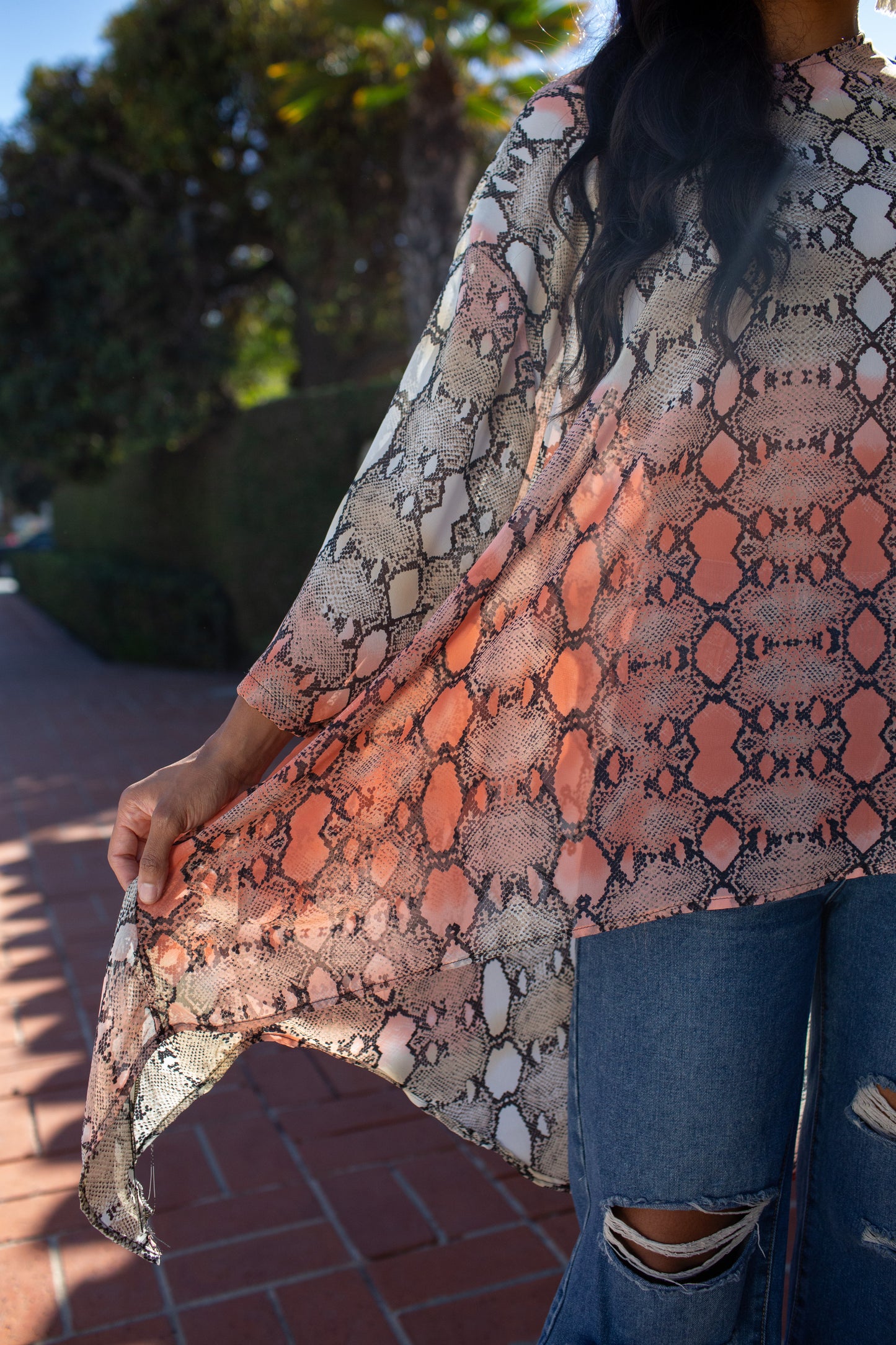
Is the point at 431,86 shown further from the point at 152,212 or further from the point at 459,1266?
the point at 459,1266

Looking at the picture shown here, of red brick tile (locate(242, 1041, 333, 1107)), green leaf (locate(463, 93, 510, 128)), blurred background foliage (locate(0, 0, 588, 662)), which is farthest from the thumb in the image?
green leaf (locate(463, 93, 510, 128))

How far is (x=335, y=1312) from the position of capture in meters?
2.05

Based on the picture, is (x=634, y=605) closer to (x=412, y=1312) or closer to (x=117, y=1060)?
(x=117, y=1060)

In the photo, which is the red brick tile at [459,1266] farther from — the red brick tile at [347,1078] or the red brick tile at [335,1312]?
the red brick tile at [347,1078]

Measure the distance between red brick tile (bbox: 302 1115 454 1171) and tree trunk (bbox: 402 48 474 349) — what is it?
26.2ft

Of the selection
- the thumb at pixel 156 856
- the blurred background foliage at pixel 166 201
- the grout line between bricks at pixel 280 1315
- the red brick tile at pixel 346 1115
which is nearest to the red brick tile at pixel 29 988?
the red brick tile at pixel 346 1115

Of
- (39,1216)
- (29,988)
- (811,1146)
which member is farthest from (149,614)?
(811,1146)

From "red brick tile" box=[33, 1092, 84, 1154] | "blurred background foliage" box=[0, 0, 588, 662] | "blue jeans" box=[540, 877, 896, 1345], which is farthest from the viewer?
"blurred background foliage" box=[0, 0, 588, 662]

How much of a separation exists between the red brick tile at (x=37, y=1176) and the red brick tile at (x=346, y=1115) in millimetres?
513

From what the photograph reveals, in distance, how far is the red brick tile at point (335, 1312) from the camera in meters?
1.98

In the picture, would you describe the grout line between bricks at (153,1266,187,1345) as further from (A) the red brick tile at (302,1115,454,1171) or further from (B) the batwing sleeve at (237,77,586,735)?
(B) the batwing sleeve at (237,77,586,735)

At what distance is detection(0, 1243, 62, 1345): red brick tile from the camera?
2.00 meters

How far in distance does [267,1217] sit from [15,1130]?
759 millimetres

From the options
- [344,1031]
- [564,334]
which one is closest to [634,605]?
[564,334]
